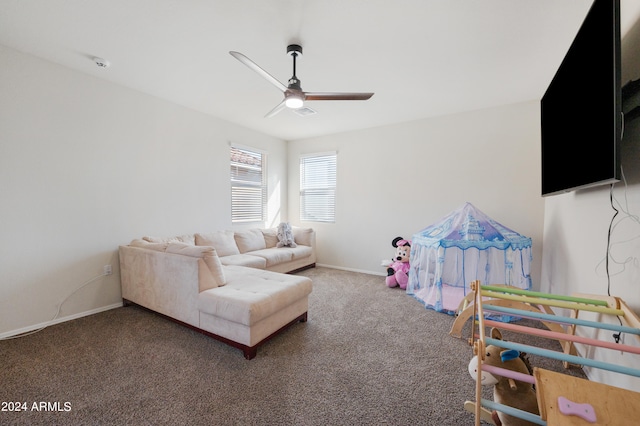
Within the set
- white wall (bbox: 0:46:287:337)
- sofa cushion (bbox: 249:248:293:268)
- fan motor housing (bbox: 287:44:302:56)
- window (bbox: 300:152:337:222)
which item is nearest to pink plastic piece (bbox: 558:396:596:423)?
fan motor housing (bbox: 287:44:302:56)

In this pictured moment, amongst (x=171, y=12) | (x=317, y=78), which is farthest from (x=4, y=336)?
(x=317, y=78)

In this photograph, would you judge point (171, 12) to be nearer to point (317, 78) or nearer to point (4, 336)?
point (317, 78)

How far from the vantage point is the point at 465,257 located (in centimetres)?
323

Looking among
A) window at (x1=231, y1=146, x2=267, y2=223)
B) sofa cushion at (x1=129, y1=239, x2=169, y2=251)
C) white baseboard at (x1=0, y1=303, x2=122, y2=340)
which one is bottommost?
white baseboard at (x1=0, y1=303, x2=122, y2=340)

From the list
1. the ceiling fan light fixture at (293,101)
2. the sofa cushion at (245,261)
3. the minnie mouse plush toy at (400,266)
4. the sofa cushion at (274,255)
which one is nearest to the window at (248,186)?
the sofa cushion at (274,255)

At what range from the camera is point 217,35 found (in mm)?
2141

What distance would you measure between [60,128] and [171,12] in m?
1.86

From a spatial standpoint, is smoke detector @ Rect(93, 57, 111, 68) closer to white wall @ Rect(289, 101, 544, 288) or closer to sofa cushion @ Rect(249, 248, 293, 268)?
sofa cushion @ Rect(249, 248, 293, 268)

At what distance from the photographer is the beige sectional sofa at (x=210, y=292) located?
2.06 m

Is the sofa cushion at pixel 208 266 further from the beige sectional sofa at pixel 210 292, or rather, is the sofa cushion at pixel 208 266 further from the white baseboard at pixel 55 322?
the white baseboard at pixel 55 322

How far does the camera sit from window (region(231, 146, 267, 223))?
15.0 feet

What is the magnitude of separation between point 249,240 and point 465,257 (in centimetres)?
327

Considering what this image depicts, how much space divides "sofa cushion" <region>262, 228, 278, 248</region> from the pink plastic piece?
4234 mm

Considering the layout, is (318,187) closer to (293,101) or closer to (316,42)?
(293,101)
